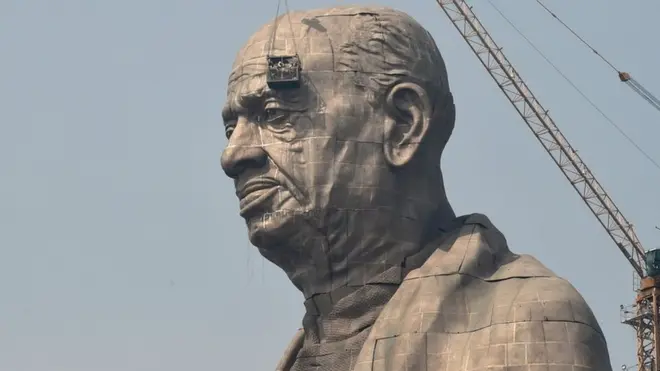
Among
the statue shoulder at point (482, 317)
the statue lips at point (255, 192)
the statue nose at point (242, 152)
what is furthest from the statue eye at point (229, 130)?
the statue shoulder at point (482, 317)

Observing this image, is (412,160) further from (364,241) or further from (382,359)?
(382,359)

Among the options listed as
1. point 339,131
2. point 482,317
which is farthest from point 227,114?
point 482,317

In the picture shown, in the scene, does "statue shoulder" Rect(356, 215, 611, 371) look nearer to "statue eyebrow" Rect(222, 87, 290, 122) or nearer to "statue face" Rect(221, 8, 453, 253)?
"statue face" Rect(221, 8, 453, 253)

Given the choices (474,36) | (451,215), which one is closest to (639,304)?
(474,36)

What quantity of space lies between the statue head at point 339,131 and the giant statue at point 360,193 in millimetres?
19

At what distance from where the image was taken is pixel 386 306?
961 inches

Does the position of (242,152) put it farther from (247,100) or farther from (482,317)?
(482,317)

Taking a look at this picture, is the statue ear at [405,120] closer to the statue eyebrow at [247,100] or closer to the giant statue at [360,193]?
the giant statue at [360,193]

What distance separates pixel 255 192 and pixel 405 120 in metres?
2.35

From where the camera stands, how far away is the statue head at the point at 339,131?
24.6m

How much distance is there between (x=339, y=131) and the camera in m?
24.7

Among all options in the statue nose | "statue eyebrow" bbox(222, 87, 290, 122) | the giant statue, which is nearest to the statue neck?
the giant statue

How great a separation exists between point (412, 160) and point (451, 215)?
3.95ft

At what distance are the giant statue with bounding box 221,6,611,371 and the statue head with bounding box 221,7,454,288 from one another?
2cm
